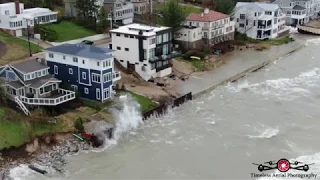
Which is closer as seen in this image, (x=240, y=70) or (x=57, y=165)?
(x=57, y=165)

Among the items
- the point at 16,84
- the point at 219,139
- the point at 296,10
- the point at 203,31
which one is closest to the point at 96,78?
the point at 16,84

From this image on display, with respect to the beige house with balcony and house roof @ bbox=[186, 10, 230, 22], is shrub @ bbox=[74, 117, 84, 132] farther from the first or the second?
house roof @ bbox=[186, 10, 230, 22]

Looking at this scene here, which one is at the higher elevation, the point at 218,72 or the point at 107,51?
the point at 107,51

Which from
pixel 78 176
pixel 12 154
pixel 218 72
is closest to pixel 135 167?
pixel 78 176

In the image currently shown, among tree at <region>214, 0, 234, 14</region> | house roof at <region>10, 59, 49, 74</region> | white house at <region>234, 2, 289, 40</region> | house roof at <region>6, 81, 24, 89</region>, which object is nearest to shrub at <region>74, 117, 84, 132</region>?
house roof at <region>6, 81, 24, 89</region>

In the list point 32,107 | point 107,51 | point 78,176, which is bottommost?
point 78,176

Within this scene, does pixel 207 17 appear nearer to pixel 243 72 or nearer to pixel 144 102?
pixel 243 72

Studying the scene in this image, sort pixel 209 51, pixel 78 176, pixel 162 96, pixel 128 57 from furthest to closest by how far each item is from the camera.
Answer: pixel 209 51 → pixel 128 57 → pixel 162 96 → pixel 78 176

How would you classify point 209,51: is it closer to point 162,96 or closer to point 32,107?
point 162,96
